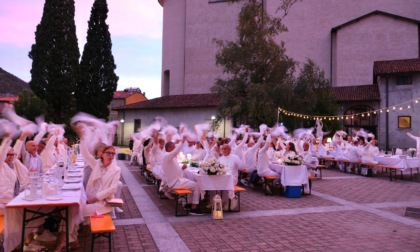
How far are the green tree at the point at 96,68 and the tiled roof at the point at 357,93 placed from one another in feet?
79.9

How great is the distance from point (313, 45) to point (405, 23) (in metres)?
9.09

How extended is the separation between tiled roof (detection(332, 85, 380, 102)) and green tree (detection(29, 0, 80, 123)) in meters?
24.9

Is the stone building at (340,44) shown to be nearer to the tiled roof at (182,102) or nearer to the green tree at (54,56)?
the tiled roof at (182,102)

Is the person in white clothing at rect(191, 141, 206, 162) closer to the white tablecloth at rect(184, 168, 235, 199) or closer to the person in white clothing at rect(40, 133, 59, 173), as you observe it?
the white tablecloth at rect(184, 168, 235, 199)

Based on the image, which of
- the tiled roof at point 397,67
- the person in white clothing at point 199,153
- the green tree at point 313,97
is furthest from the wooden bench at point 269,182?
the tiled roof at point 397,67

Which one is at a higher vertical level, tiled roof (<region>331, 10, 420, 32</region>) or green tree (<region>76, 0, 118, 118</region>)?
tiled roof (<region>331, 10, 420, 32</region>)

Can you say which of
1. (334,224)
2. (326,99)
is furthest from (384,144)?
(334,224)

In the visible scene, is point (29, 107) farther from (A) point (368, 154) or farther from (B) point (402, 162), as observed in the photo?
(B) point (402, 162)

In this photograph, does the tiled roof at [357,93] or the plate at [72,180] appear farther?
the tiled roof at [357,93]

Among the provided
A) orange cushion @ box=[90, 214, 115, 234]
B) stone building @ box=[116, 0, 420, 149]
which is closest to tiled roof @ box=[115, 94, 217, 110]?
stone building @ box=[116, 0, 420, 149]

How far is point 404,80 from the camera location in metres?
34.5

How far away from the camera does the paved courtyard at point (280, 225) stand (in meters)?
7.57

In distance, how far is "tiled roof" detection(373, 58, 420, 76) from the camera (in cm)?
3331

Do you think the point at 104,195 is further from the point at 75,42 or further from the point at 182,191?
the point at 75,42
